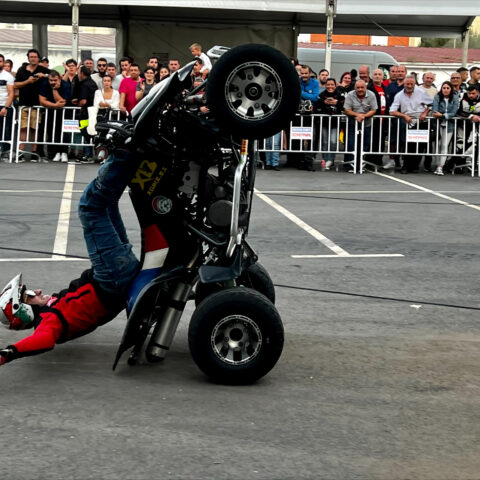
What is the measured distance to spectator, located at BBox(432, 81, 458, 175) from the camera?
18531mm

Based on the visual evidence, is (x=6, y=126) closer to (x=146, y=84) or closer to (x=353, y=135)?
(x=146, y=84)

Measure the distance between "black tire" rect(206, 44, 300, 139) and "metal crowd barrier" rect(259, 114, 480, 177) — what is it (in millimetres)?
13195

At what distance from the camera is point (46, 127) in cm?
1898

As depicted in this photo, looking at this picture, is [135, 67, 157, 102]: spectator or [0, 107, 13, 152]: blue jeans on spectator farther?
[0, 107, 13, 152]: blue jeans on spectator

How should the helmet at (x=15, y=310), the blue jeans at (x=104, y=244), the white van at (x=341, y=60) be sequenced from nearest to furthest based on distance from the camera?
1. the blue jeans at (x=104, y=244)
2. the helmet at (x=15, y=310)
3. the white van at (x=341, y=60)

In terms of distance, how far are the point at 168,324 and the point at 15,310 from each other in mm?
1030

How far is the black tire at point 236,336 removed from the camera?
212 inches

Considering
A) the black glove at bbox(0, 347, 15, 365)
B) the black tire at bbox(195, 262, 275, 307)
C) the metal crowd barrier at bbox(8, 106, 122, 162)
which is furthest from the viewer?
the metal crowd barrier at bbox(8, 106, 122, 162)

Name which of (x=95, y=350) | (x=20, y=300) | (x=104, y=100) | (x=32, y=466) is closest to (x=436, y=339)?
(x=95, y=350)

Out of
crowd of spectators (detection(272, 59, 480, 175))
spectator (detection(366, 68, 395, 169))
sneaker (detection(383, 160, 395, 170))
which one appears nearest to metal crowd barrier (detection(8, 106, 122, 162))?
crowd of spectators (detection(272, 59, 480, 175))

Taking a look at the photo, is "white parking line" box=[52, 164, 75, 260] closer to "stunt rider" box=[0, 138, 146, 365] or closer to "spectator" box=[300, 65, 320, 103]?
"stunt rider" box=[0, 138, 146, 365]

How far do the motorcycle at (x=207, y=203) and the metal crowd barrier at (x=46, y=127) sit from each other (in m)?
13.2

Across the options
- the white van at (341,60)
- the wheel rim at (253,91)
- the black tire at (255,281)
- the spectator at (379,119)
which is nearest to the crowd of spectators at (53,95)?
the spectator at (379,119)

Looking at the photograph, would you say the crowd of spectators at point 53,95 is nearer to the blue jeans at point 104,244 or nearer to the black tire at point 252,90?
the blue jeans at point 104,244
